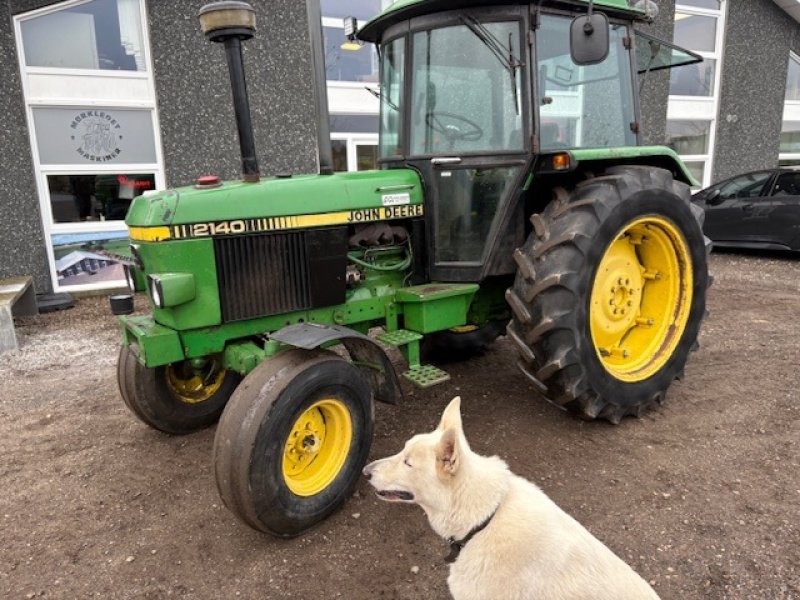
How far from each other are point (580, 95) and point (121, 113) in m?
6.51

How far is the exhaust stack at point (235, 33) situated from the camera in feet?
9.79

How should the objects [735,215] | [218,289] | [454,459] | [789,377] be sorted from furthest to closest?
[735,215] < [789,377] < [218,289] < [454,459]

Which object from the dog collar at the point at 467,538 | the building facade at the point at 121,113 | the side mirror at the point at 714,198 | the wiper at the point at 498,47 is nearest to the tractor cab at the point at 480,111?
the wiper at the point at 498,47

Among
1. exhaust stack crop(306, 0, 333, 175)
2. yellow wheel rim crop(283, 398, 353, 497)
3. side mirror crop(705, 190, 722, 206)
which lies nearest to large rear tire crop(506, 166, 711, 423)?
yellow wheel rim crop(283, 398, 353, 497)

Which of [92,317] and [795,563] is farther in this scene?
[92,317]

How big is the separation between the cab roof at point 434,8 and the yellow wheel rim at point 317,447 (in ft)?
7.88

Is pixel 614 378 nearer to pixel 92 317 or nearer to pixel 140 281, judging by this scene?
pixel 140 281

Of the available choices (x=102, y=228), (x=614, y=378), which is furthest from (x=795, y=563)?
(x=102, y=228)

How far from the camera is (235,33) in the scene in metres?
3.04

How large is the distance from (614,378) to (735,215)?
7.39m

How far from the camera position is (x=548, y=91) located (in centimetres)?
367

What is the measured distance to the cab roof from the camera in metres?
3.44

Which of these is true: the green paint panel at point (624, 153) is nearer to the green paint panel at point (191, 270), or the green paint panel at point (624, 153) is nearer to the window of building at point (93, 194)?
the green paint panel at point (191, 270)

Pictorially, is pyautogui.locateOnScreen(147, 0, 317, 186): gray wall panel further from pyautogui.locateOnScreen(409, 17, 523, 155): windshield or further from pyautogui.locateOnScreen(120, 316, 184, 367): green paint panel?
pyautogui.locateOnScreen(120, 316, 184, 367): green paint panel
